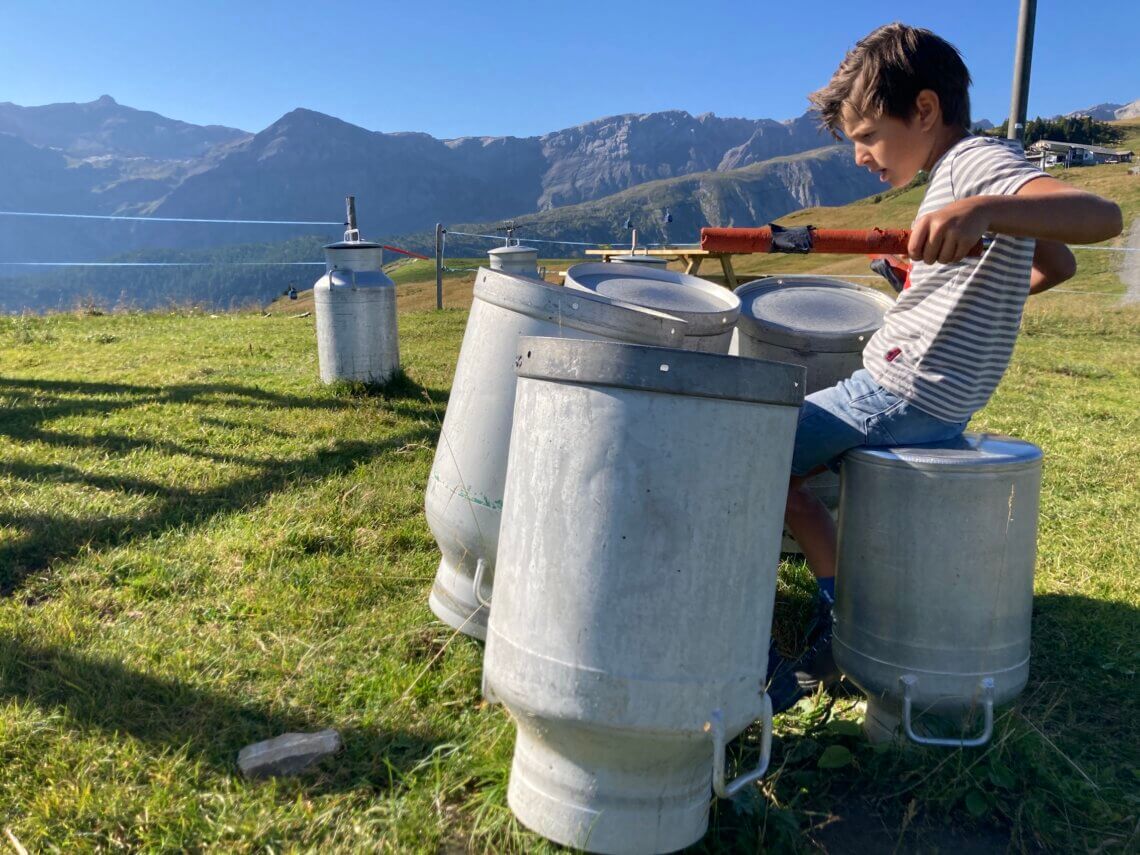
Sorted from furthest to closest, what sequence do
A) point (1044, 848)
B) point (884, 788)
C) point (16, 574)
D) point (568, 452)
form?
point (16, 574) < point (884, 788) < point (1044, 848) < point (568, 452)

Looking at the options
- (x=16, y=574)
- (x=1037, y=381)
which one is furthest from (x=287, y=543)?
(x=1037, y=381)

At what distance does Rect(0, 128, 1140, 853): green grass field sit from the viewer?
205 cm

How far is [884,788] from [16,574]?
3236 millimetres

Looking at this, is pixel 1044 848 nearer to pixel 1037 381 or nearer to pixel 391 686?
pixel 391 686

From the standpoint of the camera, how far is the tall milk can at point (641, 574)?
1685mm

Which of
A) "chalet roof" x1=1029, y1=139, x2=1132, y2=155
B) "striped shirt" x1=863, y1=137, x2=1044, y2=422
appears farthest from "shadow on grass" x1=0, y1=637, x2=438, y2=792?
"chalet roof" x1=1029, y1=139, x2=1132, y2=155

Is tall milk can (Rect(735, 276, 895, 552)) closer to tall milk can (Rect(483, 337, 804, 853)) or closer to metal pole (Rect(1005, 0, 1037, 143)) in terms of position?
tall milk can (Rect(483, 337, 804, 853))

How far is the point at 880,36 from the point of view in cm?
224

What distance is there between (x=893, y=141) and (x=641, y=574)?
4.48ft

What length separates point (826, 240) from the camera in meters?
2.74

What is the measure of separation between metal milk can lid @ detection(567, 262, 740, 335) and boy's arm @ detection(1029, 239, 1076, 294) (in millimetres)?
816

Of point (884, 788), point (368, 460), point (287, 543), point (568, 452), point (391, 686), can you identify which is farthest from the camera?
point (368, 460)

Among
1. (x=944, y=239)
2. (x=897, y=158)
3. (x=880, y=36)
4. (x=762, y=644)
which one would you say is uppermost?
(x=880, y=36)

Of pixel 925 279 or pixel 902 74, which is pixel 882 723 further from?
pixel 902 74
